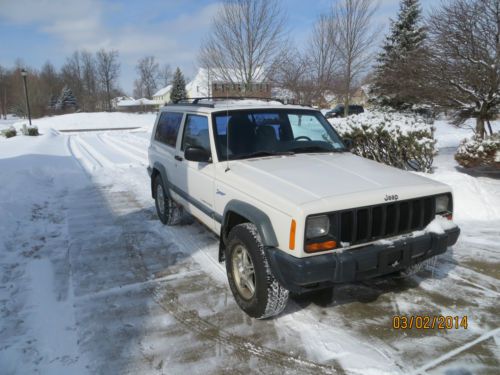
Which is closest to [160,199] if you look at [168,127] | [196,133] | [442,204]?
[168,127]

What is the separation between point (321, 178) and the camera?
3.32 m

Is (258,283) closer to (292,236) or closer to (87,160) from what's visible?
(292,236)

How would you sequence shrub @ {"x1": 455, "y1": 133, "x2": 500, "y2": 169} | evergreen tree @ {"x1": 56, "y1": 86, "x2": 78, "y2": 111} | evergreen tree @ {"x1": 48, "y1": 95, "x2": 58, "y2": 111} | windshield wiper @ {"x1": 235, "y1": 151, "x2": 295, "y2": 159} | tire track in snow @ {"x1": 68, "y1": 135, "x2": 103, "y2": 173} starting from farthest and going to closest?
1. evergreen tree @ {"x1": 56, "y1": 86, "x2": 78, "y2": 111}
2. evergreen tree @ {"x1": 48, "y1": 95, "x2": 58, "y2": 111}
3. tire track in snow @ {"x1": 68, "y1": 135, "x2": 103, "y2": 173}
4. shrub @ {"x1": 455, "y1": 133, "x2": 500, "y2": 169}
5. windshield wiper @ {"x1": 235, "y1": 151, "x2": 295, "y2": 159}

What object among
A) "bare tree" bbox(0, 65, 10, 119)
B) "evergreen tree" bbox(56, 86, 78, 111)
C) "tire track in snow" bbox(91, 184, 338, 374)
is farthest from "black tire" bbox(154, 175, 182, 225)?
"bare tree" bbox(0, 65, 10, 119)

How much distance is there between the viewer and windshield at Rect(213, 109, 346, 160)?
408cm

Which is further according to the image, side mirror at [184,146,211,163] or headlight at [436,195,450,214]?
side mirror at [184,146,211,163]

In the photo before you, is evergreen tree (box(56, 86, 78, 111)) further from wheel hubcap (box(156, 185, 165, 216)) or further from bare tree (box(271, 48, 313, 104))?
wheel hubcap (box(156, 185, 165, 216))

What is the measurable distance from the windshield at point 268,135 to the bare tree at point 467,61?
877 cm

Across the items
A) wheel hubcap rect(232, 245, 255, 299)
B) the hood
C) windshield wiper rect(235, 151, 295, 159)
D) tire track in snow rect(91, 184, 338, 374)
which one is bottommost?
tire track in snow rect(91, 184, 338, 374)

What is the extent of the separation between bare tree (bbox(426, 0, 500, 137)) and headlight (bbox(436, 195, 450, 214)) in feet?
30.4

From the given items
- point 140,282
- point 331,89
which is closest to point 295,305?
point 140,282

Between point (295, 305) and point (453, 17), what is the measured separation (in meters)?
12.0
